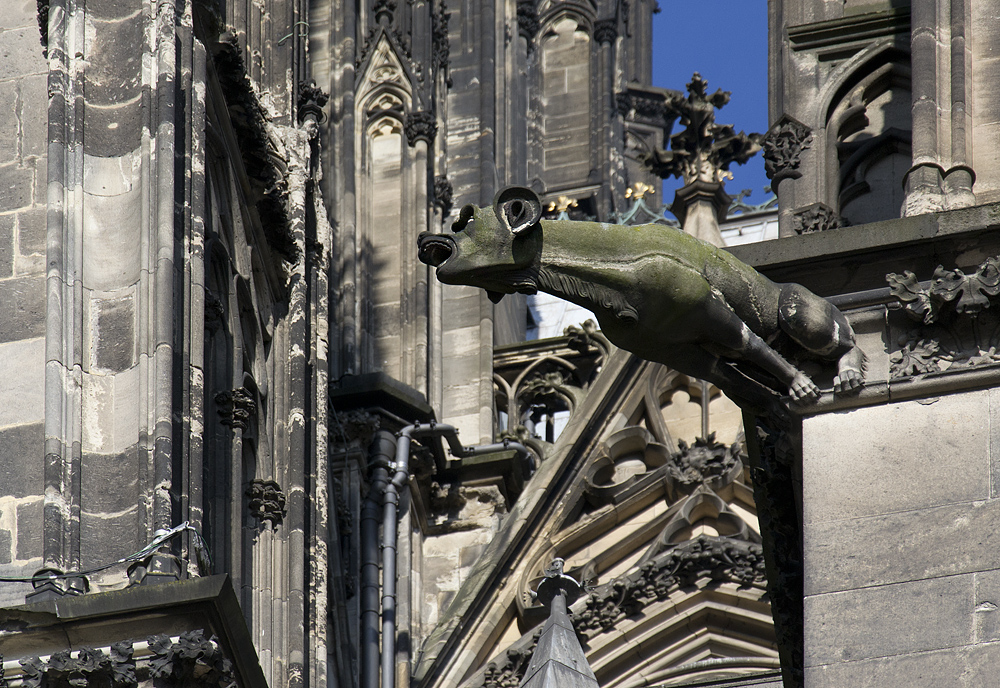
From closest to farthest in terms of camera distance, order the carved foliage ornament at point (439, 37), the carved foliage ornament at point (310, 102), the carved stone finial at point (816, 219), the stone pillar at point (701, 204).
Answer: the carved stone finial at point (816, 219)
the carved foliage ornament at point (310, 102)
the stone pillar at point (701, 204)
the carved foliage ornament at point (439, 37)

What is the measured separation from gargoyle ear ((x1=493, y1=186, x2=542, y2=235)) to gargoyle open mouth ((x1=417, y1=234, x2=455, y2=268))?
0.17 metres

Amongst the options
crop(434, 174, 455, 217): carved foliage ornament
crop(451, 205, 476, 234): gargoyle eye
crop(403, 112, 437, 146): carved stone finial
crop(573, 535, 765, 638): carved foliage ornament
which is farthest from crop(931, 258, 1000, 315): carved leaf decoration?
crop(434, 174, 455, 217): carved foliage ornament

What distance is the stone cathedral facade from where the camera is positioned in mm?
8672

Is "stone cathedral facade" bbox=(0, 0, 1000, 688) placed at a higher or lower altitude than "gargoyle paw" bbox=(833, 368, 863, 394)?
higher

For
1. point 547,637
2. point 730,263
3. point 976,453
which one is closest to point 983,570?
point 976,453

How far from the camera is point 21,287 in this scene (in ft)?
42.2

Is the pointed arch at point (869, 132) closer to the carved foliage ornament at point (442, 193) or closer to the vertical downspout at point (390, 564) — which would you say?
the vertical downspout at point (390, 564)

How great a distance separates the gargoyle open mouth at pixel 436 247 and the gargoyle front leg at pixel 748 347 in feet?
2.41

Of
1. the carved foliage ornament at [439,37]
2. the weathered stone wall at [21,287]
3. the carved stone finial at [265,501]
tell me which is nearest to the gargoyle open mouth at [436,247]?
the weathered stone wall at [21,287]

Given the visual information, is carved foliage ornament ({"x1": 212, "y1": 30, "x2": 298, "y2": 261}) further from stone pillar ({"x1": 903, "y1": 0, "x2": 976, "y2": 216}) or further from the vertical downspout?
stone pillar ({"x1": 903, "y1": 0, "x2": 976, "y2": 216})

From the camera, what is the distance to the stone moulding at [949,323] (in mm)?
7699

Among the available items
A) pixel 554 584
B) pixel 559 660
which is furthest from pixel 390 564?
pixel 559 660

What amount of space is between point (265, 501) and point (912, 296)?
8229 mm

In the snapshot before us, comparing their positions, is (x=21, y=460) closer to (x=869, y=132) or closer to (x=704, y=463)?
(x=869, y=132)
